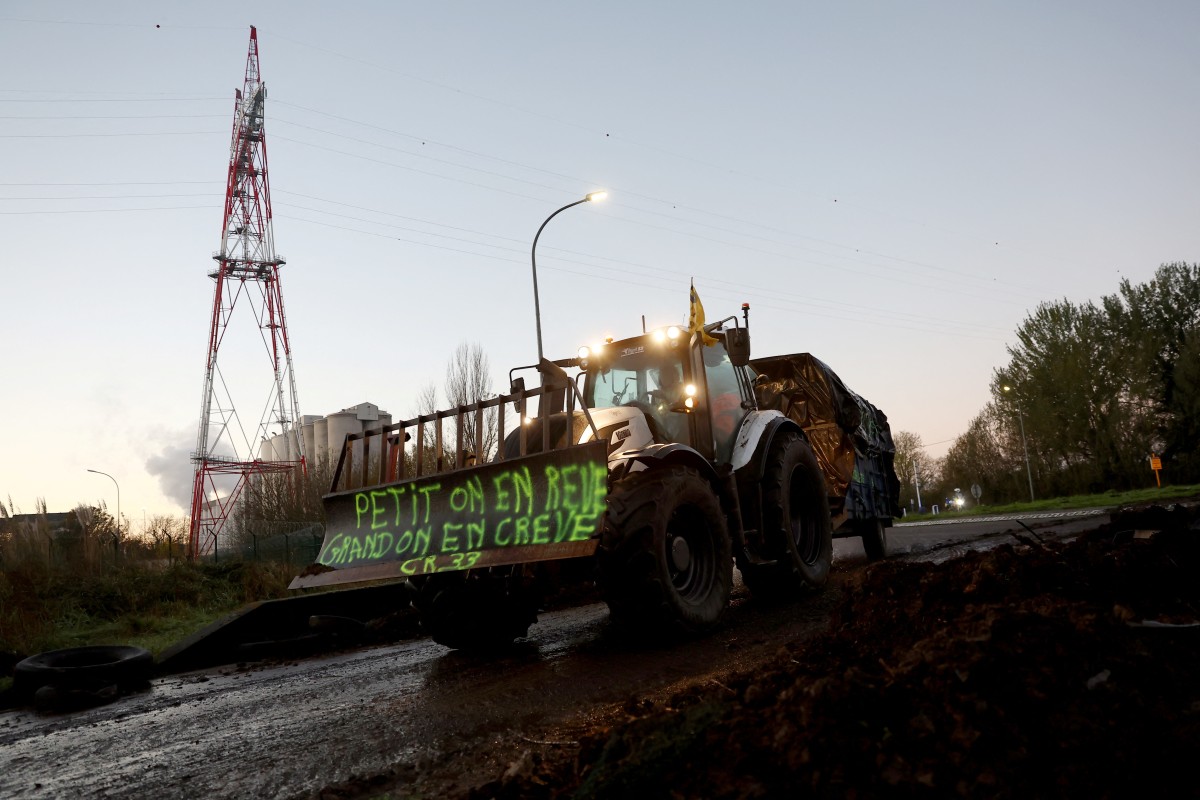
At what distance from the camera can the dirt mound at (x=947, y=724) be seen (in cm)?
228

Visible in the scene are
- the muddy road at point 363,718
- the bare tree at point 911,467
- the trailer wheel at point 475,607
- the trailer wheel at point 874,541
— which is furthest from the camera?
the bare tree at point 911,467

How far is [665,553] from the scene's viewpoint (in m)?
5.95

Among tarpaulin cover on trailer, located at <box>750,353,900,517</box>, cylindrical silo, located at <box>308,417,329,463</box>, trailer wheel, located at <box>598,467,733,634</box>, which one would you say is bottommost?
trailer wheel, located at <box>598,467,733,634</box>

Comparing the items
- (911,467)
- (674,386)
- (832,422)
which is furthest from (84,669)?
(911,467)

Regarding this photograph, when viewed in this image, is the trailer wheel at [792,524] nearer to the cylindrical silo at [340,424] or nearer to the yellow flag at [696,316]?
the yellow flag at [696,316]

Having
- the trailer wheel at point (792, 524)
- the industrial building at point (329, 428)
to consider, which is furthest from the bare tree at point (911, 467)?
the trailer wheel at point (792, 524)

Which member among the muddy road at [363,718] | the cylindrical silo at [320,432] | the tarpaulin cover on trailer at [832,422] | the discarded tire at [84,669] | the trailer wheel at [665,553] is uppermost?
the cylindrical silo at [320,432]

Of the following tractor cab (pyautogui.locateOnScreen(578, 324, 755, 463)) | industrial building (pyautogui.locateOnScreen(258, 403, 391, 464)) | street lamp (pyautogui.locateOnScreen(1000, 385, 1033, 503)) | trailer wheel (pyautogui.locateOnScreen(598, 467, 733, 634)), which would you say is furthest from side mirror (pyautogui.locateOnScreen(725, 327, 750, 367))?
street lamp (pyautogui.locateOnScreen(1000, 385, 1033, 503))

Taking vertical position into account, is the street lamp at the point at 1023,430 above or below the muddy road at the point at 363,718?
above

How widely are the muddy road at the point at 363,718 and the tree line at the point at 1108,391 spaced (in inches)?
1582

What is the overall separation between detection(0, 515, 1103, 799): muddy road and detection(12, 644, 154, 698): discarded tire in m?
0.28

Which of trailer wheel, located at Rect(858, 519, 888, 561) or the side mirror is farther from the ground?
the side mirror

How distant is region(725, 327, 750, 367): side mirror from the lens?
7324mm

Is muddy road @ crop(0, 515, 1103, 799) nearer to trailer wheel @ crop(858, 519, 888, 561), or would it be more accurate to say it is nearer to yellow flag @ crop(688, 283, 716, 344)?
yellow flag @ crop(688, 283, 716, 344)
